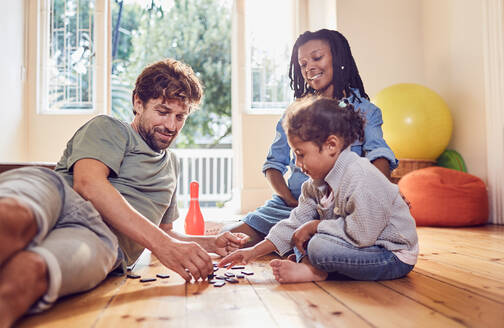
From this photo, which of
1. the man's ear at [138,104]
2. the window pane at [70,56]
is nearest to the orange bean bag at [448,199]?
the man's ear at [138,104]

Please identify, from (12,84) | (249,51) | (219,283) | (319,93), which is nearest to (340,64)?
(319,93)

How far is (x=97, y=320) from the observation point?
0.93m

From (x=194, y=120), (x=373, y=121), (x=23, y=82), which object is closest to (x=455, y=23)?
(x=373, y=121)

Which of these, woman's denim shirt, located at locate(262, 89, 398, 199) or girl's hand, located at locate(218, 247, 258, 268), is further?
woman's denim shirt, located at locate(262, 89, 398, 199)

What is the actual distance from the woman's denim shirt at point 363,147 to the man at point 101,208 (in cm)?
49

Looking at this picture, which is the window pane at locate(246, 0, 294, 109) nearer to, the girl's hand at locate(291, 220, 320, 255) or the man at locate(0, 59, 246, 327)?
the man at locate(0, 59, 246, 327)

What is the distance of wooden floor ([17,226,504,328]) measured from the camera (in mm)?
922

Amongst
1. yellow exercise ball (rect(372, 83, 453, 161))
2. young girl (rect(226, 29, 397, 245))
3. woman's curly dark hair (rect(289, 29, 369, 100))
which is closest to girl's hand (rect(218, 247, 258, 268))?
young girl (rect(226, 29, 397, 245))

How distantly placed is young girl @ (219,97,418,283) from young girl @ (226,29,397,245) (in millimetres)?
334

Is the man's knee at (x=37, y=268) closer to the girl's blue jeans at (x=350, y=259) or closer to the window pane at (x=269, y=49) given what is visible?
the girl's blue jeans at (x=350, y=259)

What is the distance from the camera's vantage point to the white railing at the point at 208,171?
19.8ft

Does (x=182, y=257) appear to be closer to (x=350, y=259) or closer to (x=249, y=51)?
(x=350, y=259)

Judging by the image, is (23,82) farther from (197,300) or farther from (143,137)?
(197,300)

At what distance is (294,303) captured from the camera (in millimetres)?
1069
